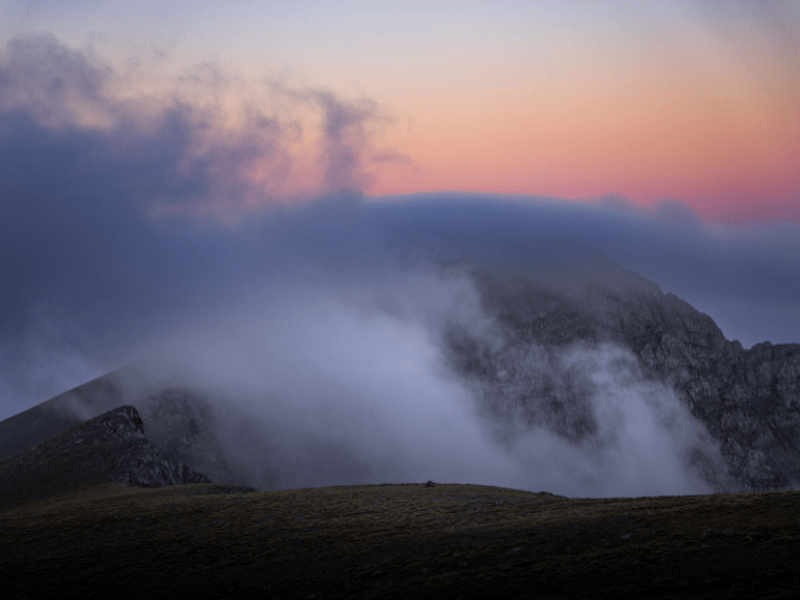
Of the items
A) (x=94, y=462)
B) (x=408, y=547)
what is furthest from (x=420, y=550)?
(x=94, y=462)

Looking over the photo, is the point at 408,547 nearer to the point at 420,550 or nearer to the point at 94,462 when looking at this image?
the point at 420,550

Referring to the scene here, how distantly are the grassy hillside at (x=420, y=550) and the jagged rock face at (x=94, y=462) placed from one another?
3539 cm

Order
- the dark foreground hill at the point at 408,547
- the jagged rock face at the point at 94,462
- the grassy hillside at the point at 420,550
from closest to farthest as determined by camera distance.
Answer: the grassy hillside at the point at 420,550 → the dark foreground hill at the point at 408,547 → the jagged rock face at the point at 94,462

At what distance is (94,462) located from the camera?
10425 cm

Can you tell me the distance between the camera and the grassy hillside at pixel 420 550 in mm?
32219

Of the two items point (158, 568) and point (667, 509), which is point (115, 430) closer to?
point (158, 568)

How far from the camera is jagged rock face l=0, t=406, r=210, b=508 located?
97750 millimetres

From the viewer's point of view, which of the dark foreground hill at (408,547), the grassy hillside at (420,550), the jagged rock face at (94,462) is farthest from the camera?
the jagged rock face at (94,462)

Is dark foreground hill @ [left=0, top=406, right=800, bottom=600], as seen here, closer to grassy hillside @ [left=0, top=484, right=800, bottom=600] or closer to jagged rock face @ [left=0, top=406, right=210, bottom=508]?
grassy hillside @ [left=0, top=484, right=800, bottom=600]

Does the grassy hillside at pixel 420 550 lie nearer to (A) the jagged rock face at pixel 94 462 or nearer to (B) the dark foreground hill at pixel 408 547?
(B) the dark foreground hill at pixel 408 547

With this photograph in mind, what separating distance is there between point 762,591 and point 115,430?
118618 mm

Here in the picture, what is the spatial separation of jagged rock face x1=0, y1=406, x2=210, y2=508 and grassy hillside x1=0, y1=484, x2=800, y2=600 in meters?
35.4

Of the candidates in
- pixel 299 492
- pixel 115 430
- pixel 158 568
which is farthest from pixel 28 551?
pixel 115 430

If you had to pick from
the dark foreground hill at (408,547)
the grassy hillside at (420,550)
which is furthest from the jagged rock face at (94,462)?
the grassy hillside at (420,550)
